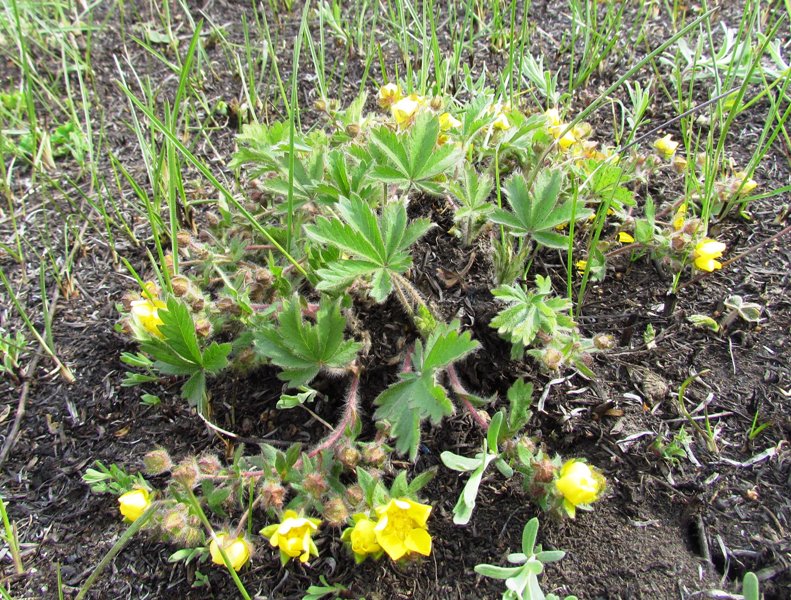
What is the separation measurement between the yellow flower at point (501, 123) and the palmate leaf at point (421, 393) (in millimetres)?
842

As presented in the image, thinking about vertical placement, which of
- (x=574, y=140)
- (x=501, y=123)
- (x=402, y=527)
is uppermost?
(x=501, y=123)

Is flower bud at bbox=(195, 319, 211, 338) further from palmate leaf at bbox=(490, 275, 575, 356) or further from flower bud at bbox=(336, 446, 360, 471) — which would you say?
palmate leaf at bbox=(490, 275, 575, 356)

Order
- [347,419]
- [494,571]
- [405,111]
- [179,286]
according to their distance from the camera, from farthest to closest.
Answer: [405,111] → [179,286] → [347,419] → [494,571]

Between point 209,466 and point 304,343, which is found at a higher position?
point 304,343

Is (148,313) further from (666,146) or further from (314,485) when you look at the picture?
(666,146)

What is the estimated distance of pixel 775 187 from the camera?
231 cm

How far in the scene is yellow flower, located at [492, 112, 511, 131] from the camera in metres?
2.04

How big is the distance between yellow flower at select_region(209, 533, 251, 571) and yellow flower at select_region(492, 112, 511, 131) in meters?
1.48

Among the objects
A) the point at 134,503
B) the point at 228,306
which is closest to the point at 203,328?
the point at 228,306

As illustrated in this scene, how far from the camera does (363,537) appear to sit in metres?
1.39

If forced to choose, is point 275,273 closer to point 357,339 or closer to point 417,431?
point 357,339

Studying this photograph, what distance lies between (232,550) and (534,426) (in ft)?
2.82

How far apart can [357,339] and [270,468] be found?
17.9 inches

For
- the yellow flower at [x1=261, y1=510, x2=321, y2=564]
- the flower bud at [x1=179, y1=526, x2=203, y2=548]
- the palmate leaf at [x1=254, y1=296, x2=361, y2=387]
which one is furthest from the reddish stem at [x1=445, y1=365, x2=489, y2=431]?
the flower bud at [x1=179, y1=526, x2=203, y2=548]
